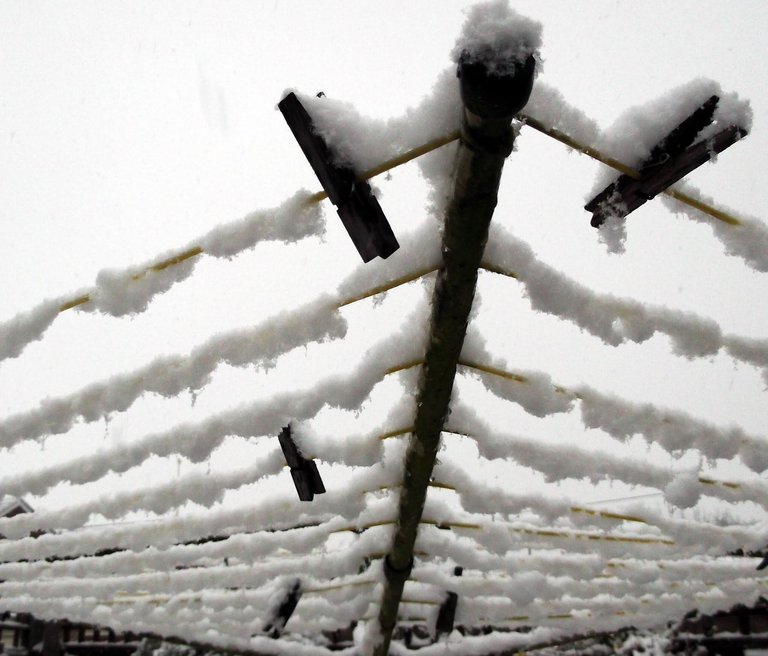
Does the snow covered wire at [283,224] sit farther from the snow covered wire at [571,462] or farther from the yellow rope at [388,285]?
the snow covered wire at [571,462]

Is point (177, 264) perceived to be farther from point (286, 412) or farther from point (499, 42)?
point (499, 42)

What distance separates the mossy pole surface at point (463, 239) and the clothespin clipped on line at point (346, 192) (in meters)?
0.17

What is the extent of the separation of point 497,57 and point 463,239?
44 centimetres

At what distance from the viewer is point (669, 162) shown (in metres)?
1.24

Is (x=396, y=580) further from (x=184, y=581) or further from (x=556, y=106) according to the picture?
(x=556, y=106)

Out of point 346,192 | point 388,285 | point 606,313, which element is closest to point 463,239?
point 346,192

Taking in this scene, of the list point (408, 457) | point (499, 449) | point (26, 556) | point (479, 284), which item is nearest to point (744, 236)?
point (479, 284)

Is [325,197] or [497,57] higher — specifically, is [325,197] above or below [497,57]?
above

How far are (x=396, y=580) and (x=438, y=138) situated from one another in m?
2.49

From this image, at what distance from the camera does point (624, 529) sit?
334 centimetres

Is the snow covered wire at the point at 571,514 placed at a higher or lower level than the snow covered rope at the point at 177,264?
lower

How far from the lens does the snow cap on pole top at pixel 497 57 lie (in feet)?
3.10

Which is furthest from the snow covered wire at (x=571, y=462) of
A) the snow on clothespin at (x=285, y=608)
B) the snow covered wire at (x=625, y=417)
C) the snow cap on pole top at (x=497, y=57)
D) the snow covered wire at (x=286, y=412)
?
the snow on clothespin at (x=285, y=608)

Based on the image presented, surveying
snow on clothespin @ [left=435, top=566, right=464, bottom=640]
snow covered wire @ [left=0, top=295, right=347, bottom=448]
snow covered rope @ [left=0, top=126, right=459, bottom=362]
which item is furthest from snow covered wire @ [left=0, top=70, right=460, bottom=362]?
snow on clothespin @ [left=435, top=566, right=464, bottom=640]
